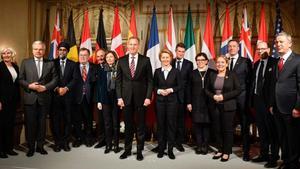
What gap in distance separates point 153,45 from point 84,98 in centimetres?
164

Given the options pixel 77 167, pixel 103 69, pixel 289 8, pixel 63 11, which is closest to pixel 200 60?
pixel 103 69

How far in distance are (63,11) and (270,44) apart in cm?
384

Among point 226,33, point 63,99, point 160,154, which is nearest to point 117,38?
point 63,99

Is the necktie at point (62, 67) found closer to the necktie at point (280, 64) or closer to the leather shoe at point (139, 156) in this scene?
the leather shoe at point (139, 156)

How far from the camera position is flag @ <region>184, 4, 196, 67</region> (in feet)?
17.3

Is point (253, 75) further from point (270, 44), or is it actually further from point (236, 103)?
point (270, 44)

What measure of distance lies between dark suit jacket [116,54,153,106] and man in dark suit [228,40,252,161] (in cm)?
108

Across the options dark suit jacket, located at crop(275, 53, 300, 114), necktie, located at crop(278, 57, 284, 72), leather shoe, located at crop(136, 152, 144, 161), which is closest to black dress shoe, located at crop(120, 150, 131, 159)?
leather shoe, located at crop(136, 152, 144, 161)

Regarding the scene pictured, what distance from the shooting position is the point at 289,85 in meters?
3.10

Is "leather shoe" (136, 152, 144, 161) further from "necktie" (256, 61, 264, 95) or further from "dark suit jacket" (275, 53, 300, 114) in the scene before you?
"dark suit jacket" (275, 53, 300, 114)

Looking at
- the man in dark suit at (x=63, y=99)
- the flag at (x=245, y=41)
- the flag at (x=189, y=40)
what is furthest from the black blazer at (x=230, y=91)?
the man in dark suit at (x=63, y=99)

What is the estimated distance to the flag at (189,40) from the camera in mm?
5270

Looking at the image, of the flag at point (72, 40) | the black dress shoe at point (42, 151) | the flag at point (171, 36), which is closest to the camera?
the black dress shoe at point (42, 151)

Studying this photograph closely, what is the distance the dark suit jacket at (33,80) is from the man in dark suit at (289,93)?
8.59ft
